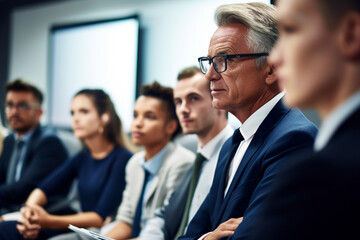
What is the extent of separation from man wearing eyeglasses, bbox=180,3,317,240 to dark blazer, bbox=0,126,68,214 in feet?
6.01

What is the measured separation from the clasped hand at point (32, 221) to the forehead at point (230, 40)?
1550 mm

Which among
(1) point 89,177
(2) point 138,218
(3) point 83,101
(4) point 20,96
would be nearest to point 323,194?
(2) point 138,218

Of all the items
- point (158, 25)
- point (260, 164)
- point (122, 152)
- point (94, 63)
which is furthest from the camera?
point (94, 63)

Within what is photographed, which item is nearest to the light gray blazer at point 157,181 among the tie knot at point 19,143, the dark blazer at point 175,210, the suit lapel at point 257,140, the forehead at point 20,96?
the dark blazer at point 175,210

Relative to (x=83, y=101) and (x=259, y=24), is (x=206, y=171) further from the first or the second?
(x=83, y=101)

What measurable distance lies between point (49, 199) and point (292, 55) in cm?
260

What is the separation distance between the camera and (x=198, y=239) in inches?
→ 60.1

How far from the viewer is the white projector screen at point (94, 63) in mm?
3719

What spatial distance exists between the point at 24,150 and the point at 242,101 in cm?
245

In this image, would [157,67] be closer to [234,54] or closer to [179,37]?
[179,37]

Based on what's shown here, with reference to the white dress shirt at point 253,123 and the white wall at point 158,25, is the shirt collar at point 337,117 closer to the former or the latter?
the white dress shirt at point 253,123

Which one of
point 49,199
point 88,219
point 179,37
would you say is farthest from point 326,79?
point 179,37

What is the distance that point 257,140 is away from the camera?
4.61 feet

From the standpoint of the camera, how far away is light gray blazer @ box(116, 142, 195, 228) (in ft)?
7.47
